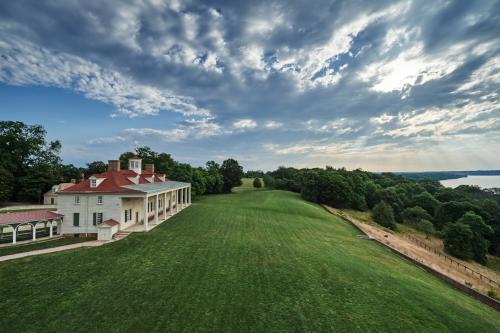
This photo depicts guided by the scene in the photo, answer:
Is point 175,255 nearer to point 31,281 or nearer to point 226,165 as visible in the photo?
point 31,281

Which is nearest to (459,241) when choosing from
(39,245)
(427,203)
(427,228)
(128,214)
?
(427,228)

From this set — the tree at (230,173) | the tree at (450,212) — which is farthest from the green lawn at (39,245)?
the tree at (450,212)

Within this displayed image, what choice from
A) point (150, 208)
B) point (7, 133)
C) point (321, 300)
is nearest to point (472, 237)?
point (321, 300)

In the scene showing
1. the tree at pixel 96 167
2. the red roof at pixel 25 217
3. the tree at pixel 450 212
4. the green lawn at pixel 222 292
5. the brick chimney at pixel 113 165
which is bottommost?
the tree at pixel 450 212

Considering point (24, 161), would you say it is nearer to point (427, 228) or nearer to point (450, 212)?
point (427, 228)

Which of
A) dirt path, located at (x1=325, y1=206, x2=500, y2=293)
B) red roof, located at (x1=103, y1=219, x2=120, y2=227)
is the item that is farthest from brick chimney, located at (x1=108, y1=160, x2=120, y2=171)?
dirt path, located at (x1=325, y1=206, x2=500, y2=293)

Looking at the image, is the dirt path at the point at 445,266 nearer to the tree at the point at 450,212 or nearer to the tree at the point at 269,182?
the tree at the point at 450,212

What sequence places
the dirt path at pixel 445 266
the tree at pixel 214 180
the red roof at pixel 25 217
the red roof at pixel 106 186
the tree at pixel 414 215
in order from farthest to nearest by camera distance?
the tree at pixel 214 180, the tree at pixel 414 215, the dirt path at pixel 445 266, the red roof at pixel 106 186, the red roof at pixel 25 217
